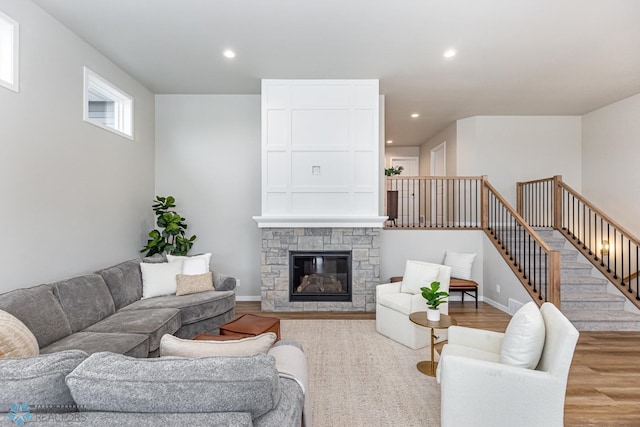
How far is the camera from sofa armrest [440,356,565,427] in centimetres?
184

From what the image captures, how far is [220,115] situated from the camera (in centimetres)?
536

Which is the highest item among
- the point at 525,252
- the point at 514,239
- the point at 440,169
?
the point at 440,169

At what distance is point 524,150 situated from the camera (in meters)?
6.40

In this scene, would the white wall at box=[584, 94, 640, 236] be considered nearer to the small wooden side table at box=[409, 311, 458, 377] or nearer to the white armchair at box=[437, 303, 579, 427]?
the small wooden side table at box=[409, 311, 458, 377]

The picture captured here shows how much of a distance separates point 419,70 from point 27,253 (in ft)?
A: 15.7

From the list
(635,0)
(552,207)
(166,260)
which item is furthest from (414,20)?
(552,207)

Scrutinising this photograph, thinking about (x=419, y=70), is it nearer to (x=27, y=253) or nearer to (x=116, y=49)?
(x=116, y=49)

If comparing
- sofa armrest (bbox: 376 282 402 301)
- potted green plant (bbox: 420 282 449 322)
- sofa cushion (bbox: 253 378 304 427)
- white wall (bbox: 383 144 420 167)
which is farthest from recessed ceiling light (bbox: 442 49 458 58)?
white wall (bbox: 383 144 420 167)

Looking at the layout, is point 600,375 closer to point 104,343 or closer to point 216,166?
point 104,343

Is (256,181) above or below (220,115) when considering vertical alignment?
below

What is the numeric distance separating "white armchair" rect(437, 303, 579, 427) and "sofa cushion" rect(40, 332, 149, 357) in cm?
226

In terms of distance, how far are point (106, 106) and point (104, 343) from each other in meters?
3.29

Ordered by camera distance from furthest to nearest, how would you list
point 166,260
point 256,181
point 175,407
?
point 256,181, point 166,260, point 175,407

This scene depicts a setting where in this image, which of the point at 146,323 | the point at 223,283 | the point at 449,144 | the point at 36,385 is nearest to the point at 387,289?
the point at 223,283
